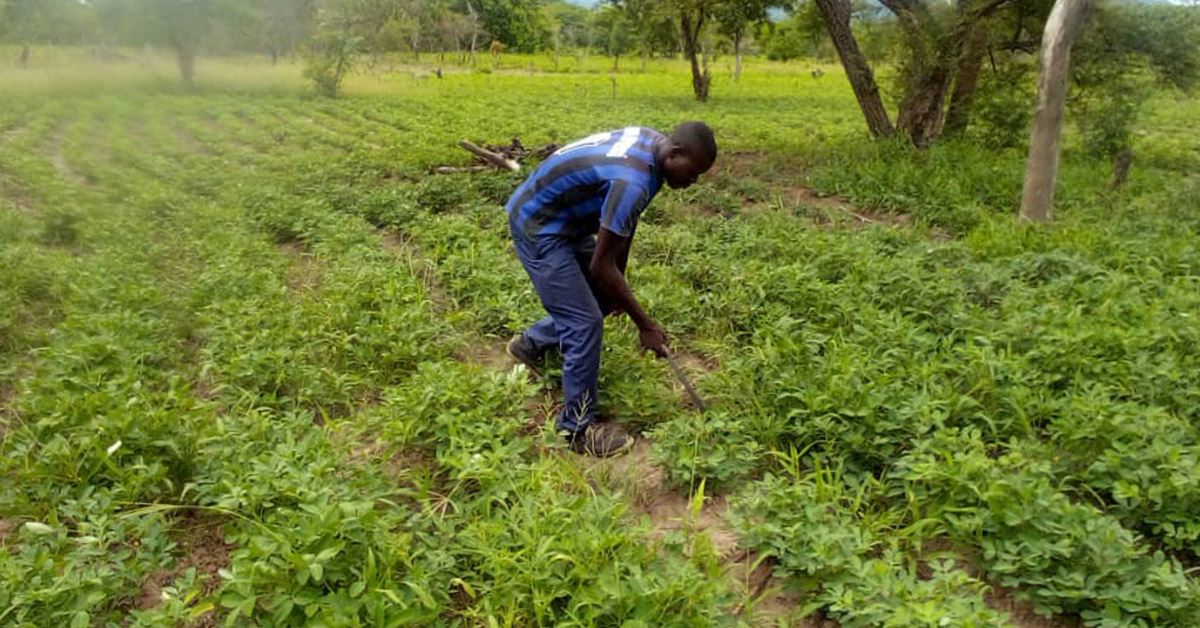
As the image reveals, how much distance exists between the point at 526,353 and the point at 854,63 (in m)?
8.22

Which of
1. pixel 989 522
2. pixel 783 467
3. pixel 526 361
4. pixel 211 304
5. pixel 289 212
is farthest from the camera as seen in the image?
pixel 289 212

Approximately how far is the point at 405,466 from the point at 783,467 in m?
1.51

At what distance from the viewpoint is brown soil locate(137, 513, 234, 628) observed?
249 cm

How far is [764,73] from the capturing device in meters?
37.3

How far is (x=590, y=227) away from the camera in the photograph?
11.4 feet

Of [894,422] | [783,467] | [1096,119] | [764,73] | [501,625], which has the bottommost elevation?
[501,625]

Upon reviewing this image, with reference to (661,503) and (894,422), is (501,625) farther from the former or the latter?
(894,422)

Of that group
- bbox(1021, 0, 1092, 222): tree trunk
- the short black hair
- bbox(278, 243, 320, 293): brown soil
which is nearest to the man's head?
the short black hair

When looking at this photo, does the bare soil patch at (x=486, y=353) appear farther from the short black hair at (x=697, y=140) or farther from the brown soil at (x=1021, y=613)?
the brown soil at (x=1021, y=613)

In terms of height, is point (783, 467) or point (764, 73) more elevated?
point (764, 73)

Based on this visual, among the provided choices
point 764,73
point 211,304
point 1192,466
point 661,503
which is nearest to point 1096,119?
point 1192,466

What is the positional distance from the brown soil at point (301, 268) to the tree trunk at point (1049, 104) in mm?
5624

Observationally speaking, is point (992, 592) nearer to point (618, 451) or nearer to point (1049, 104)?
point (618, 451)

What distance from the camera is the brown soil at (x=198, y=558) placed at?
8.16ft
